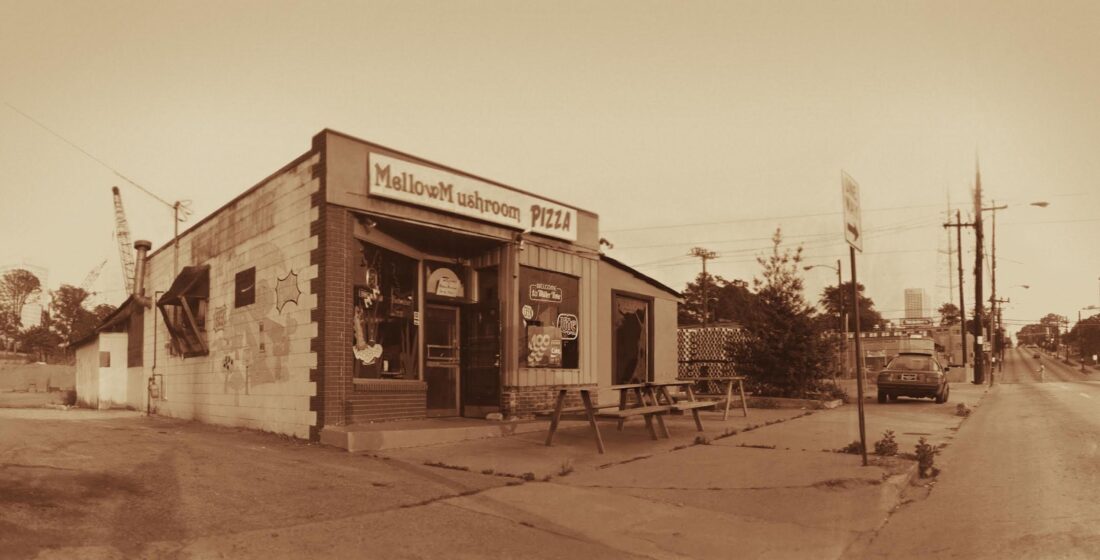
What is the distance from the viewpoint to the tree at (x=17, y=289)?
11181cm

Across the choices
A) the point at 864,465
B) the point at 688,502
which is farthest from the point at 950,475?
the point at 688,502

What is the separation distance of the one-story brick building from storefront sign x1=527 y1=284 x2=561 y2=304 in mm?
34

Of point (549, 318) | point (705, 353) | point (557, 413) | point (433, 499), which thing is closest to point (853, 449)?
point (557, 413)

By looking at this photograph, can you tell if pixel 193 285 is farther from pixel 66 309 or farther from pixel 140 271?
pixel 66 309

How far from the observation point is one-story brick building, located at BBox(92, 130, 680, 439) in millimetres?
10539

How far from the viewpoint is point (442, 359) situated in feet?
41.8

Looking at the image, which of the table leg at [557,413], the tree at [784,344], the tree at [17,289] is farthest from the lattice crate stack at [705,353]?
the tree at [17,289]

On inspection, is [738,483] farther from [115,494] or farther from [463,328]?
[463,328]

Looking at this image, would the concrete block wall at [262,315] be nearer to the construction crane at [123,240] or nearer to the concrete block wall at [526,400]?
the concrete block wall at [526,400]

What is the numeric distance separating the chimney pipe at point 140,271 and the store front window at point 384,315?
1120cm

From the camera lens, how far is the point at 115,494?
5891mm

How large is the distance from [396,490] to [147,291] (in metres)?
16.0

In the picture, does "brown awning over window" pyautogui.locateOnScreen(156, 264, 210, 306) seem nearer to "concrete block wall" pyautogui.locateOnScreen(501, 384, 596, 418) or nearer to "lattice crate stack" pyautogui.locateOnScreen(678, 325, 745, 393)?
"concrete block wall" pyautogui.locateOnScreen(501, 384, 596, 418)

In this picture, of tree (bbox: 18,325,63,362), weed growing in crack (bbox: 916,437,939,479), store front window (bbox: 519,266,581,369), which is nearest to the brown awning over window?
store front window (bbox: 519,266,581,369)
